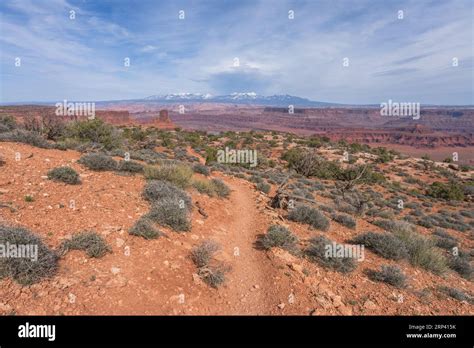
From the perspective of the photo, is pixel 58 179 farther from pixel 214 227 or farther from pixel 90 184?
pixel 214 227

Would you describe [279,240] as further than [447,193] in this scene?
No

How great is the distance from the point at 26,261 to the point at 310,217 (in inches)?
268

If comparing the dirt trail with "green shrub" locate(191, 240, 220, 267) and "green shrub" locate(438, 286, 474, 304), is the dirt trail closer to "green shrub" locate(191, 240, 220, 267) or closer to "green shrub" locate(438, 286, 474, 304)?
"green shrub" locate(191, 240, 220, 267)

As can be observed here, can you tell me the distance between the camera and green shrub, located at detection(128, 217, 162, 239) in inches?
215

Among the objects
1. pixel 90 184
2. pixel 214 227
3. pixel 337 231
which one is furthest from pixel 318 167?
pixel 90 184

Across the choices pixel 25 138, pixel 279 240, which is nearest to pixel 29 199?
pixel 279 240

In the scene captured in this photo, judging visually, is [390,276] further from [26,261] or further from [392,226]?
[26,261]

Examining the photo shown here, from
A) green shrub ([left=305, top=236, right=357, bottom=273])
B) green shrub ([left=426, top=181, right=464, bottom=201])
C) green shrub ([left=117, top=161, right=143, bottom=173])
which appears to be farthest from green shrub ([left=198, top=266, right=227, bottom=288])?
green shrub ([left=426, top=181, right=464, bottom=201])

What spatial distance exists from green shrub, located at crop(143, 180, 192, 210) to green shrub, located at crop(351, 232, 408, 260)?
4803mm

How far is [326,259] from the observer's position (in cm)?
592

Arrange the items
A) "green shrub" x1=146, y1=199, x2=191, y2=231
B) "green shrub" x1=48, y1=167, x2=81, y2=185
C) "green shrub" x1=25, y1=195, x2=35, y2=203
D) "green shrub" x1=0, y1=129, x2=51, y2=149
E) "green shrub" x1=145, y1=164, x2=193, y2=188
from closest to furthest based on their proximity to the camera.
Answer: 1. "green shrub" x1=25, y1=195, x2=35, y2=203
2. "green shrub" x1=146, y1=199, x2=191, y2=231
3. "green shrub" x1=48, y1=167, x2=81, y2=185
4. "green shrub" x1=145, y1=164, x2=193, y2=188
5. "green shrub" x1=0, y1=129, x2=51, y2=149
